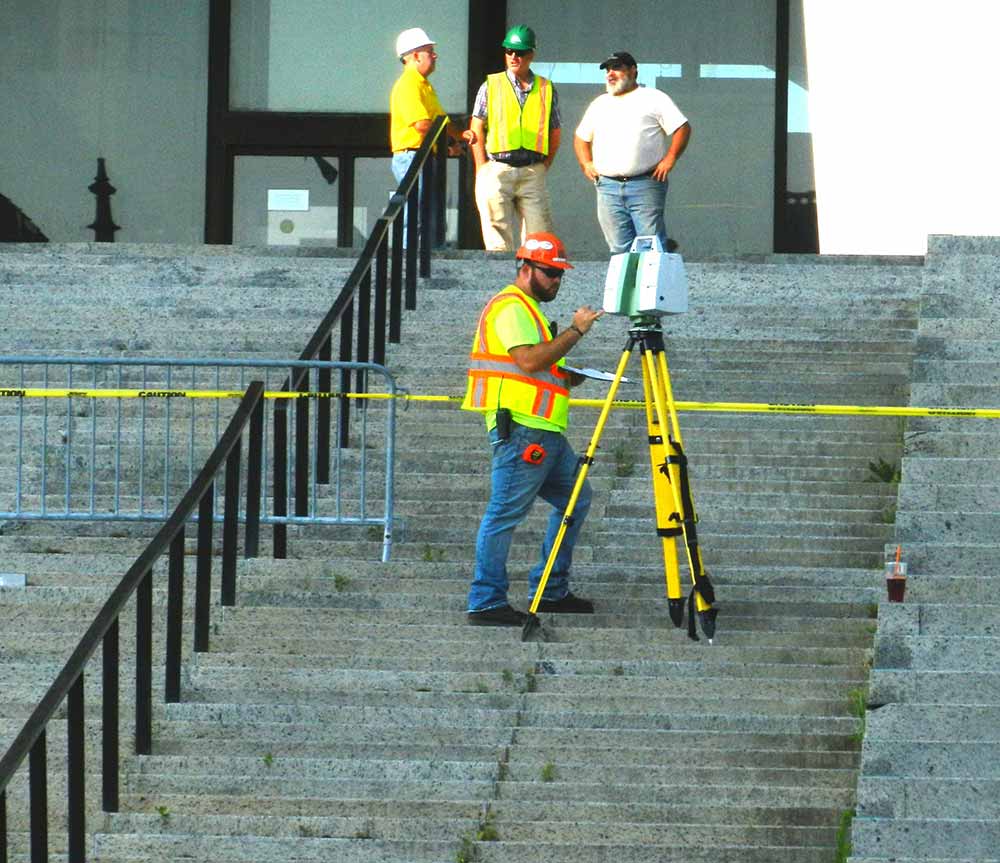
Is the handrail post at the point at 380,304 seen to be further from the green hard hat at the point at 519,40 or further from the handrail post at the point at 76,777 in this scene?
the handrail post at the point at 76,777

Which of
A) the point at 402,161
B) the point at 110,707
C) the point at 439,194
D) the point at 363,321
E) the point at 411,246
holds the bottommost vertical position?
the point at 110,707

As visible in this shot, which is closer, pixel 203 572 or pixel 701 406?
pixel 203 572

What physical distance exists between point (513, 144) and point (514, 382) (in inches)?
239

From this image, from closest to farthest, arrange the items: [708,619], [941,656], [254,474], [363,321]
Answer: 1. [941,656]
2. [708,619]
3. [254,474]
4. [363,321]

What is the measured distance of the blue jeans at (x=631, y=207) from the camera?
1490 cm

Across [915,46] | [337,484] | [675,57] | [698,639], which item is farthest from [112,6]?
[698,639]

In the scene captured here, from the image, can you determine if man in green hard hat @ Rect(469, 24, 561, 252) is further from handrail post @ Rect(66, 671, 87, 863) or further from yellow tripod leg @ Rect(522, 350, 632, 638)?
handrail post @ Rect(66, 671, 87, 863)

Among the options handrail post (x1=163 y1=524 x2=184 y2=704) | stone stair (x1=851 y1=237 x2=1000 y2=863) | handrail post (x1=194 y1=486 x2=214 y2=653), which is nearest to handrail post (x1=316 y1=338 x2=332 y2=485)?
handrail post (x1=194 y1=486 x2=214 y2=653)

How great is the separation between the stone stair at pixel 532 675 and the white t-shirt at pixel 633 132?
8.16ft

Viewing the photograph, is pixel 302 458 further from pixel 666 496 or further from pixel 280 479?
pixel 666 496

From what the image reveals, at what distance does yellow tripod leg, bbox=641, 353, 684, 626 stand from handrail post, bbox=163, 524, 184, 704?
1904 millimetres

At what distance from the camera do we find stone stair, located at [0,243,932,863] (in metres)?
8.20

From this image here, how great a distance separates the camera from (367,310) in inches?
509

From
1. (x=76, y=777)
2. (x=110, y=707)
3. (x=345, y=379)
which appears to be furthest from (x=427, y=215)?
(x=76, y=777)
